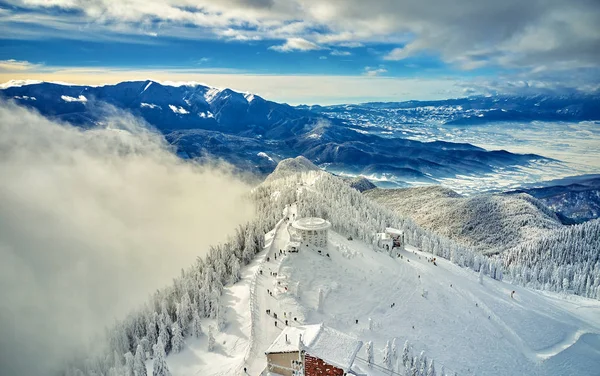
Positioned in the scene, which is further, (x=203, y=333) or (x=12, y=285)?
(x=12, y=285)

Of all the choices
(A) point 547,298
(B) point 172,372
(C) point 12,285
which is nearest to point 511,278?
(A) point 547,298

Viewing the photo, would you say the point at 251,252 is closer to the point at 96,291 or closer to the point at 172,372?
the point at 172,372

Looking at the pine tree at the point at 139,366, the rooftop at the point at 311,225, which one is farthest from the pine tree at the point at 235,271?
the pine tree at the point at 139,366

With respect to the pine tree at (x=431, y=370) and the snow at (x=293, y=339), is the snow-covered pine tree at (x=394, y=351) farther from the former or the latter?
the snow at (x=293, y=339)

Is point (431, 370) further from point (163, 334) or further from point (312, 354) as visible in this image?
point (163, 334)

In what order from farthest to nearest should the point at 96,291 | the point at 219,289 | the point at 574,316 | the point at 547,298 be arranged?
the point at 96,291, the point at 547,298, the point at 574,316, the point at 219,289

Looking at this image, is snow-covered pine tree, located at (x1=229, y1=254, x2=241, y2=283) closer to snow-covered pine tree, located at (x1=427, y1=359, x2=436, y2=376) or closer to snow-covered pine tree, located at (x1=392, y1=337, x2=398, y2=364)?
snow-covered pine tree, located at (x1=392, y1=337, x2=398, y2=364)
